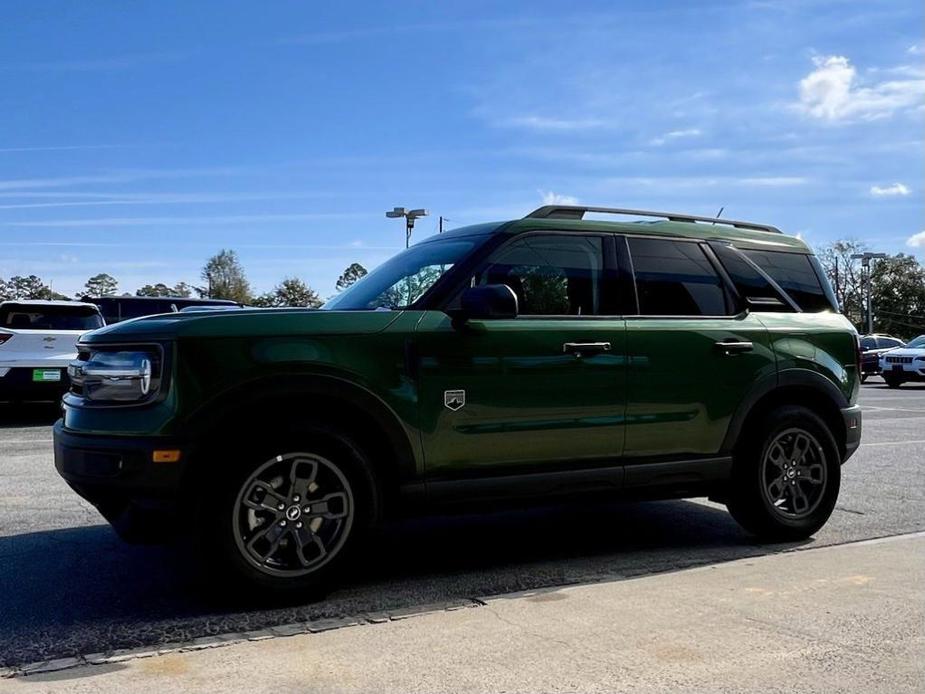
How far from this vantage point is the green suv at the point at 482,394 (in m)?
4.02

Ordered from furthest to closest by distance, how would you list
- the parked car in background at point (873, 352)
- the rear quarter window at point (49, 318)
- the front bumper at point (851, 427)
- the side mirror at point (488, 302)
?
the parked car in background at point (873, 352) → the rear quarter window at point (49, 318) → the front bumper at point (851, 427) → the side mirror at point (488, 302)

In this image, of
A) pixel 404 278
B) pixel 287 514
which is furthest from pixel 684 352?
pixel 287 514

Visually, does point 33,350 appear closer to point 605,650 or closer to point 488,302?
point 488,302

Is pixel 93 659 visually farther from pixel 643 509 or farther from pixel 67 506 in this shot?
pixel 643 509

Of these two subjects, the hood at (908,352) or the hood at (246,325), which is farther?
the hood at (908,352)

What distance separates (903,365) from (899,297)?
192ft

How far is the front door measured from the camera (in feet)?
14.6

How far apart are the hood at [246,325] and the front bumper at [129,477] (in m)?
0.49

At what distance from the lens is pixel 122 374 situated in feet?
13.3

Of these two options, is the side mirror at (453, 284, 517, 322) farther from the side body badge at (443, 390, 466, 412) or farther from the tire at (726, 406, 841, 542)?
the tire at (726, 406, 841, 542)

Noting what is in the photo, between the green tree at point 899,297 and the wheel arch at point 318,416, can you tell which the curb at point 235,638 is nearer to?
the wheel arch at point 318,416

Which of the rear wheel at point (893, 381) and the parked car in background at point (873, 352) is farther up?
the parked car in background at point (873, 352)

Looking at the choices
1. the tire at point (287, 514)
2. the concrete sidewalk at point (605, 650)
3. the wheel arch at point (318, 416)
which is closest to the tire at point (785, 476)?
the concrete sidewalk at point (605, 650)

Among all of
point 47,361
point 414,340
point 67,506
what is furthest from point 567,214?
point 47,361
